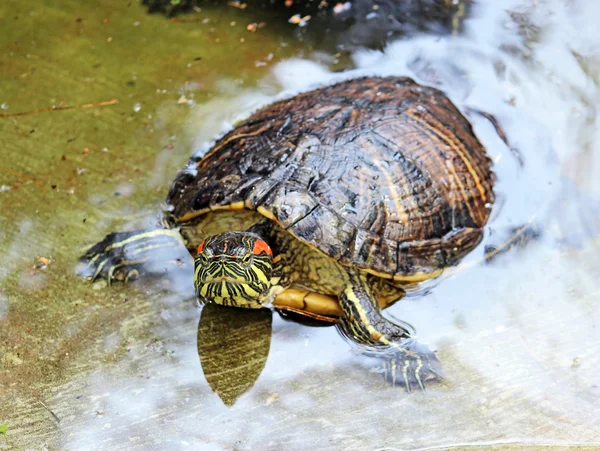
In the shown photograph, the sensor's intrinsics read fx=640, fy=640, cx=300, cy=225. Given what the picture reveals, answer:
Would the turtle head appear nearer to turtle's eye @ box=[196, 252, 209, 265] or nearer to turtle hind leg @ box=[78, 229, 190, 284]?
turtle's eye @ box=[196, 252, 209, 265]

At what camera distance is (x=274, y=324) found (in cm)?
397

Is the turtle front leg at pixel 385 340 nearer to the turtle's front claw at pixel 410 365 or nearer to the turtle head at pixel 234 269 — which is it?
the turtle's front claw at pixel 410 365

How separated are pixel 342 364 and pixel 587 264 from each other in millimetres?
1860

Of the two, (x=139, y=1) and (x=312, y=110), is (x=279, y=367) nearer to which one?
(x=312, y=110)

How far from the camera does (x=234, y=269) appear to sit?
3.61 m

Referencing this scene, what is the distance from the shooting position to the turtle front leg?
3662 mm

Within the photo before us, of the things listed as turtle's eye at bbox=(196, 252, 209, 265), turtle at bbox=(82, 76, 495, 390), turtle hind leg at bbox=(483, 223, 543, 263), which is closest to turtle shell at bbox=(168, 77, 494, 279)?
turtle at bbox=(82, 76, 495, 390)

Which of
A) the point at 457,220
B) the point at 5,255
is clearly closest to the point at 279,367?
the point at 457,220

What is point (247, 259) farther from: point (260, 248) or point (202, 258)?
point (202, 258)

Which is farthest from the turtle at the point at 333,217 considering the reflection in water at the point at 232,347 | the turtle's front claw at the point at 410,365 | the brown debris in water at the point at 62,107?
the brown debris in water at the point at 62,107

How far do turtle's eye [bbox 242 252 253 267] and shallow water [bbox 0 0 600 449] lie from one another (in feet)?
1.65

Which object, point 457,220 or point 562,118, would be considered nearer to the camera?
point 457,220

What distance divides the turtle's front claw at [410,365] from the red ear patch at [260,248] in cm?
90

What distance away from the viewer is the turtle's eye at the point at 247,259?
3636 mm
